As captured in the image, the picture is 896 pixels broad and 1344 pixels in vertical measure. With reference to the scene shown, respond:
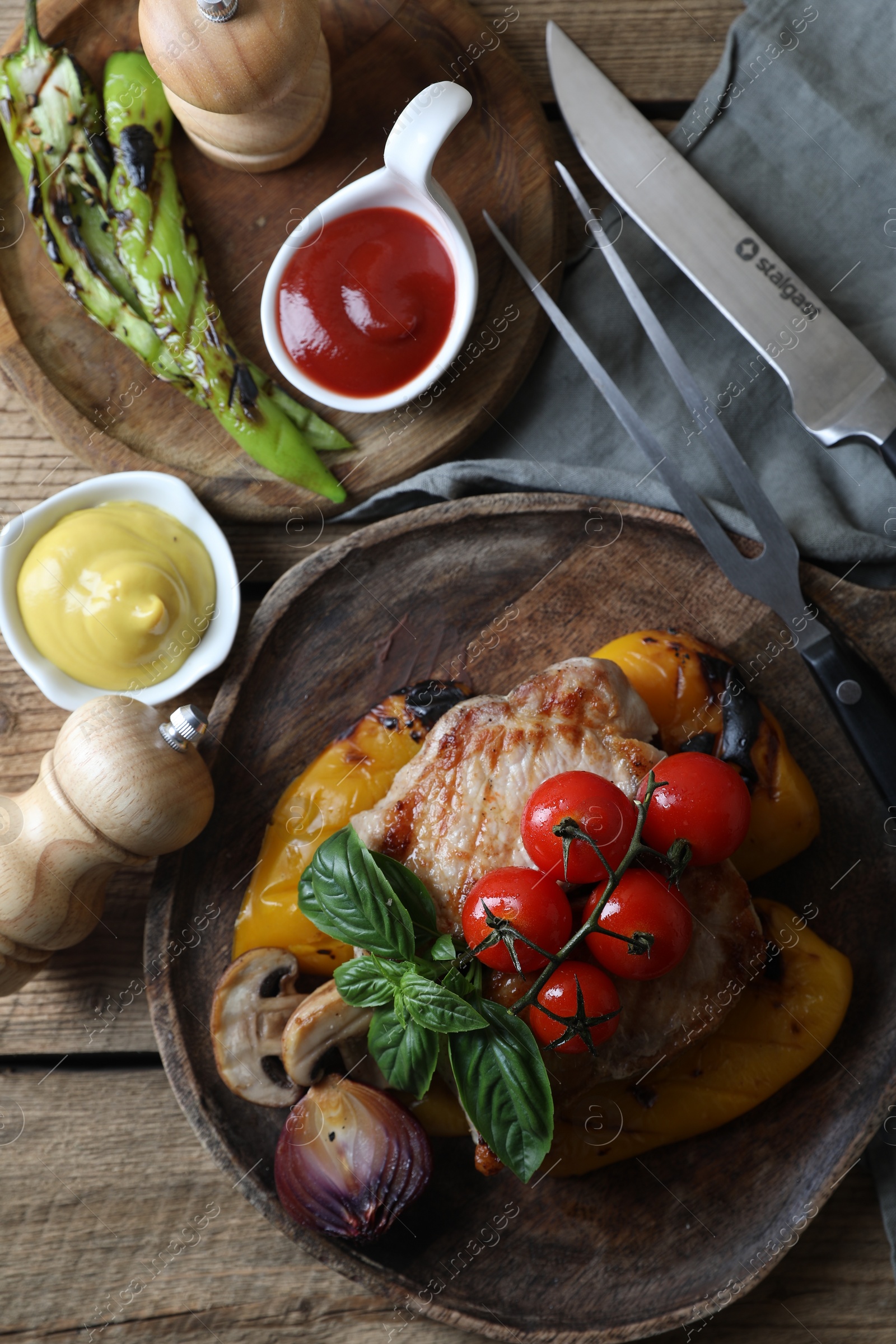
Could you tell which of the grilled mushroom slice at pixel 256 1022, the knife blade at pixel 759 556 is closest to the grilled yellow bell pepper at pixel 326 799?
the grilled mushroom slice at pixel 256 1022

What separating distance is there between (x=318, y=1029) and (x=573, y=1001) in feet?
1.97

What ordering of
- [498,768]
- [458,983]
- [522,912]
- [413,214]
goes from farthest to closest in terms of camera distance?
[413,214] → [498,768] → [458,983] → [522,912]

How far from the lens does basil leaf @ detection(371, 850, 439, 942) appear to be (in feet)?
5.94

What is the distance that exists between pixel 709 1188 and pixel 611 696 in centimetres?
124

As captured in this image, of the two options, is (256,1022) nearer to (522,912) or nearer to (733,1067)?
(522,912)

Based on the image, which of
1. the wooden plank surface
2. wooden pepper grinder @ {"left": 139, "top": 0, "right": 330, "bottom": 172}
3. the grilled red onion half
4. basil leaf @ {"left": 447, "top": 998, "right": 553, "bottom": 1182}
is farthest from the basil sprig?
wooden pepper grinder @ {"left": 139, "top": 0, "right": 330, "bottom": 172}

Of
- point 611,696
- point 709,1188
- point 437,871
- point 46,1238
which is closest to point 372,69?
point 611,696

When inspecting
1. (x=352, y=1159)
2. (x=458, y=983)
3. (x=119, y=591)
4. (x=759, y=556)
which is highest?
(x=759, y=556)

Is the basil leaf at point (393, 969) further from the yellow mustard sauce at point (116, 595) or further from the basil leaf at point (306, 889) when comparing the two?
the yellow mustard sauce at point (116, 595)

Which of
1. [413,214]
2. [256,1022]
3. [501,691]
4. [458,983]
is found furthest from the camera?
[501,691]

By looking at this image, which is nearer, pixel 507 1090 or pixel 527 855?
pixel 507 1090

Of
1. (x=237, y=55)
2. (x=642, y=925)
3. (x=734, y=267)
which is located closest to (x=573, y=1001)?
(x=642, y=925)

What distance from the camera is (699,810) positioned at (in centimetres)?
171

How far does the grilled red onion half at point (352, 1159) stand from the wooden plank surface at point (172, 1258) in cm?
46
